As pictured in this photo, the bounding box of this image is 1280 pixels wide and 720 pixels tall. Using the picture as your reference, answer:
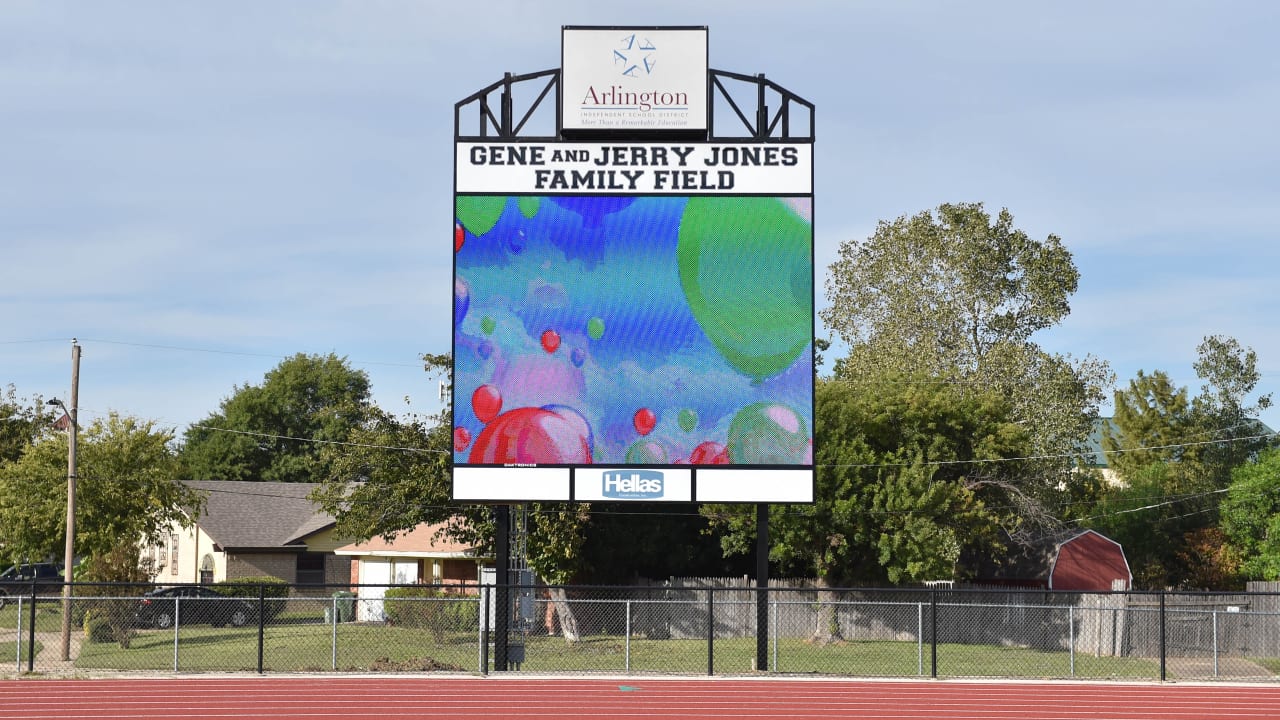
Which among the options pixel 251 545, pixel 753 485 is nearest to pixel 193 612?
pixel 251 545

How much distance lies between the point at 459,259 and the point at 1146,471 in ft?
163

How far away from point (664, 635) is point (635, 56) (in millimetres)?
18739

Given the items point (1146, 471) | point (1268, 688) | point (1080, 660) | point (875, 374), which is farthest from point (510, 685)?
point (1146, 471)

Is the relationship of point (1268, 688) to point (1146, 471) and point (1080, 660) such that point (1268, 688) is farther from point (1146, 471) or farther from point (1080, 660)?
point (1146, 471)

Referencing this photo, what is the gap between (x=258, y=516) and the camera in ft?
186

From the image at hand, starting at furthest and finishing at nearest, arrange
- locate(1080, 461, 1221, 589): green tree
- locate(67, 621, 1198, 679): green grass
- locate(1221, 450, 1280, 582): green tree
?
locate(1080, 461, 1221, 589): green tree < locate(1221, 450, 1280, 582): green tree < locate(67, 621, 1198, 679): green grass

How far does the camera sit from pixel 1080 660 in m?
28.5

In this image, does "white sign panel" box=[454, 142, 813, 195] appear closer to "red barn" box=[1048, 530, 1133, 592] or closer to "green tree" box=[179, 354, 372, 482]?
"red barn" box=[1048, 530, 1133, 592]

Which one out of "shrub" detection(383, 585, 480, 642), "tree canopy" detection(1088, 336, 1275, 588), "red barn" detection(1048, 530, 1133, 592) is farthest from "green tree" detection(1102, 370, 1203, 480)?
"shrub" detection(383, 585, 480, 642)

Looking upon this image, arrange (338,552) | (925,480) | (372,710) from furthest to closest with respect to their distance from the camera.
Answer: (338,552) → (925,480) → (372,710)

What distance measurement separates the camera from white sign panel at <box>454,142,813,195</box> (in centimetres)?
2216

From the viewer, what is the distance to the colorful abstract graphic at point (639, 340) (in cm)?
2167

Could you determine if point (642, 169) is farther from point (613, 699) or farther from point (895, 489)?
point (895, 489)

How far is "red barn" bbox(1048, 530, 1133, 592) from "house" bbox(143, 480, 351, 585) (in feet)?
86.3
